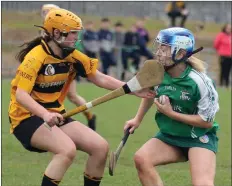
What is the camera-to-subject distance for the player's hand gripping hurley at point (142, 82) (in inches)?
274

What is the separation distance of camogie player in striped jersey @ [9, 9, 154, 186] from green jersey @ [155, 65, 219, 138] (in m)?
0.25

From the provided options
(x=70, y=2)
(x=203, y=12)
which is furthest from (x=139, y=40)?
(x=203, y=12)

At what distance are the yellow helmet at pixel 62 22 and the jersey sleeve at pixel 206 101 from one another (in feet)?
4.34

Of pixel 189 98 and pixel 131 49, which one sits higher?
pixel 189 98

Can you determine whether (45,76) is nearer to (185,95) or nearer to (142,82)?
(142,82)

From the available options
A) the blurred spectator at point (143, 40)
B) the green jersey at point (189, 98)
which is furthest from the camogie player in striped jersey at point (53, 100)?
the blurred spectator at point (143, 40)

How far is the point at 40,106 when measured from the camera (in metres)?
6.95

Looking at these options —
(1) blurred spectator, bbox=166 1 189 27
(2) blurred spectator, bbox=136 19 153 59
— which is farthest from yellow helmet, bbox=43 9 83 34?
(1) blurred spectator, bbox=166 1 189 27

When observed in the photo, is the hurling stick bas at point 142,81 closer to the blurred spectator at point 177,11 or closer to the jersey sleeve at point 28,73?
the jersey sleeve at point 28,73

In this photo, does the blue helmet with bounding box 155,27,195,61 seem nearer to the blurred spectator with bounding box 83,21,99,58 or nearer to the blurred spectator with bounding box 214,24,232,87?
the blurred spectator with bounding box 214,24,232,87

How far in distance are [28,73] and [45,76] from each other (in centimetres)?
23

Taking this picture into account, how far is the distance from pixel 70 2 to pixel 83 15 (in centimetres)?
138

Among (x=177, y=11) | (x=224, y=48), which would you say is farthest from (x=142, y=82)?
(x=177, y=11)

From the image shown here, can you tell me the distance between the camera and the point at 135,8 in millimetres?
30156
